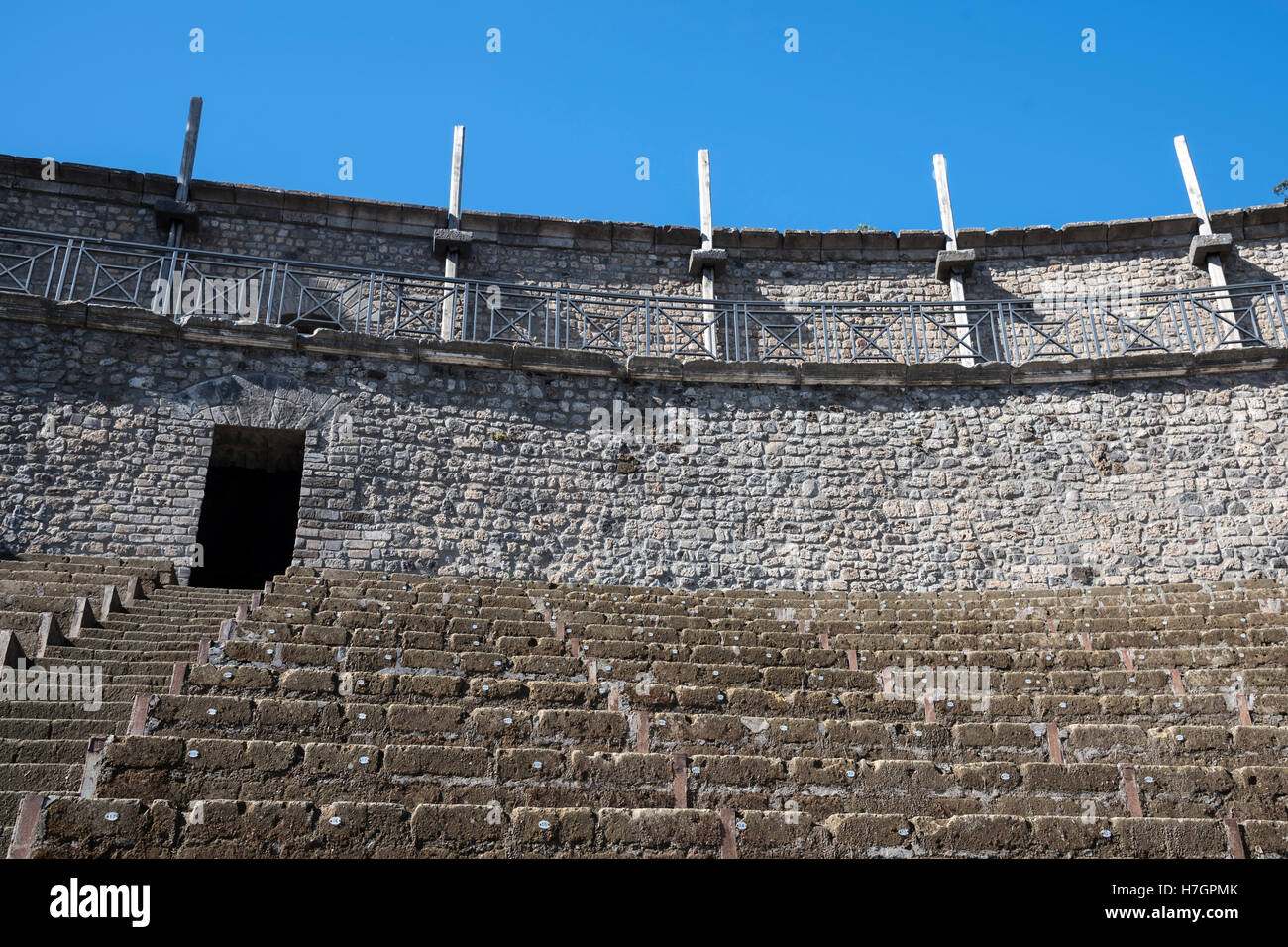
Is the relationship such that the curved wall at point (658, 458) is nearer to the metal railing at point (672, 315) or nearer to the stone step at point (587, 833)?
the metal railing at point (672, 315)

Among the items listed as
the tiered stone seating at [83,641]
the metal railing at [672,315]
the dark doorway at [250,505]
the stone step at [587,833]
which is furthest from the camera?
the metal railing at [672,315]

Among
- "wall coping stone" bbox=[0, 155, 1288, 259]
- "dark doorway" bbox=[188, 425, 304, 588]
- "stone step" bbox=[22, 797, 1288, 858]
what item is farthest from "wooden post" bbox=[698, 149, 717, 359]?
"stone step" bbox=[22, 797, 1288, 858]

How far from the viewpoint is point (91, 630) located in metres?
6.12

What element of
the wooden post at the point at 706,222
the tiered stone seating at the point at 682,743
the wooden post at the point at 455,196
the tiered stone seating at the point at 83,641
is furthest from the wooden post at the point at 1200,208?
the tiered stone seating at the point at 83,641

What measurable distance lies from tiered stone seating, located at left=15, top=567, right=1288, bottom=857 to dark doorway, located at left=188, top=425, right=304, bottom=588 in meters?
2.87

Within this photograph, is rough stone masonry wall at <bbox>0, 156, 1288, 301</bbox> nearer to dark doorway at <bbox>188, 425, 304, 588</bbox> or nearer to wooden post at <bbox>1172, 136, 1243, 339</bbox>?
wooden post at <bbox>1172, 136, 1243, 339</bbox>

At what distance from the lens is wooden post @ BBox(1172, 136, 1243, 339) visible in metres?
13.2

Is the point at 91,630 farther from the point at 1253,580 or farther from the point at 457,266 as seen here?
the point at 1253,580

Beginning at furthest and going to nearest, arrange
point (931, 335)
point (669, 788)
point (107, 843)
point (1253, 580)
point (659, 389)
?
point (931, 335)
point (659, 389)
point (1253, 580)
point (669, 788)
point (107, 843)

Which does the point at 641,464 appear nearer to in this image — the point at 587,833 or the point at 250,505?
the point at 250,505

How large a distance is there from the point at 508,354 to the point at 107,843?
286 inches

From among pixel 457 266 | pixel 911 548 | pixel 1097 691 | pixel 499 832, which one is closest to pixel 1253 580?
pixel 911 548

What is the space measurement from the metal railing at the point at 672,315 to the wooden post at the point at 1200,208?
296 millimetres

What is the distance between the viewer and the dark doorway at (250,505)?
977 cm
